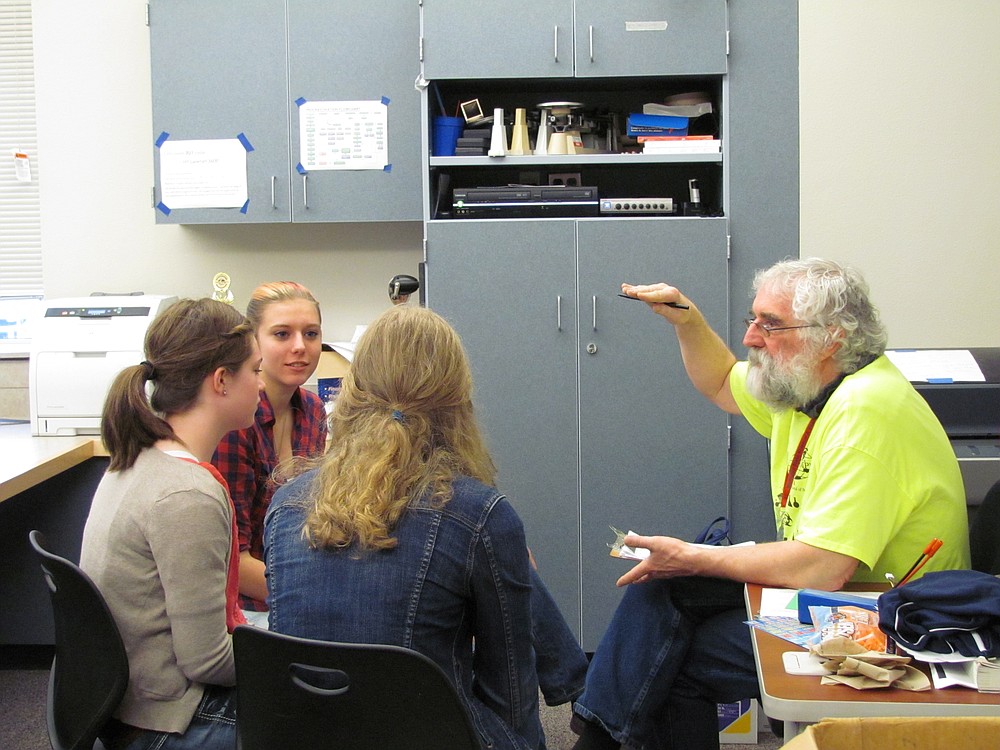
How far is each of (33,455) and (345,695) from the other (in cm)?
204

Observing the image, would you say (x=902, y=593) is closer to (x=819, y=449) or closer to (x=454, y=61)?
(x=819, y=449)

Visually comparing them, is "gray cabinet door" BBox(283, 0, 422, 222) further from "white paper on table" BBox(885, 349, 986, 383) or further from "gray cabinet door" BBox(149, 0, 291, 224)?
"white paper on table" BBox(885, 349, 986, 383)

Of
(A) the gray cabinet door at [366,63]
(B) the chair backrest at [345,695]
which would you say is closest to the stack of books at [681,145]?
(A) the gray cabinet door at [366,63]

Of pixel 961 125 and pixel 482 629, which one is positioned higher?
pixel 961 125

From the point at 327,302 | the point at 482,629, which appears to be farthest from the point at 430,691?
the point at 327,302

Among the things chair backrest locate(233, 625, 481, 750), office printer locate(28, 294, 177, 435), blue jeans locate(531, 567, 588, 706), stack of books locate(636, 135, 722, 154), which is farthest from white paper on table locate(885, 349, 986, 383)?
office printer locate(28, 294, 177, 435)

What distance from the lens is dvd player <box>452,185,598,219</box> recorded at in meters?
3.32

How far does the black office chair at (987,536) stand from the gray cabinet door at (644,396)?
124 cm

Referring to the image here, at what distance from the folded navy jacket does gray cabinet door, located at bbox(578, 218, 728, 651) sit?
1.89 metres

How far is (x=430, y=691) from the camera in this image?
4.20 ft

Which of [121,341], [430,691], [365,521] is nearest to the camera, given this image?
[430,691]

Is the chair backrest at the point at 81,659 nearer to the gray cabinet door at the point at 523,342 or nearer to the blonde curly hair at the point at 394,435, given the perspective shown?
the blonde curly hair at the point at 394,435

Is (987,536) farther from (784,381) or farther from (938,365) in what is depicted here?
(938,365)

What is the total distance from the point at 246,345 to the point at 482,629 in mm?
769
